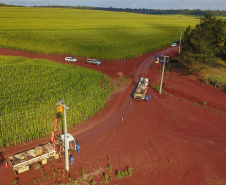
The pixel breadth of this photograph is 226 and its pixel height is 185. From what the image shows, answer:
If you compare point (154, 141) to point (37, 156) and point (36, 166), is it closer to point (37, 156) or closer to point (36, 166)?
point (37, 156)

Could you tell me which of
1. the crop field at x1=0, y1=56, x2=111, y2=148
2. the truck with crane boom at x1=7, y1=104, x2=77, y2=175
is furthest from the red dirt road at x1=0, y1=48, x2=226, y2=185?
the crop field at x1=0, y1=56, x2=111, y2=148

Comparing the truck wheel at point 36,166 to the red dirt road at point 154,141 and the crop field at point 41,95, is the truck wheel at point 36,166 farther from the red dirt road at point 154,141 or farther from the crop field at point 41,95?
the crop field at point 41,95

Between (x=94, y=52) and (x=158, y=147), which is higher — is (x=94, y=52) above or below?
above

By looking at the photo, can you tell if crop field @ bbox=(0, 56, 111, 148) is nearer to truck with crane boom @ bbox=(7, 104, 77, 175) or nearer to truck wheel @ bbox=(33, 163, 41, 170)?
truck with crane boom @ bbox=(7, 104, 77, 175)

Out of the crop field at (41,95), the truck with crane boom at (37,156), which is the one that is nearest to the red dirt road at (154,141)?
the truck with crane boom at (37,156)

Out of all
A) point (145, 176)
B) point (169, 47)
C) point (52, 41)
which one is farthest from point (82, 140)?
point (169, 47)

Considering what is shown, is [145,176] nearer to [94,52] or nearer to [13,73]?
[13,73]
